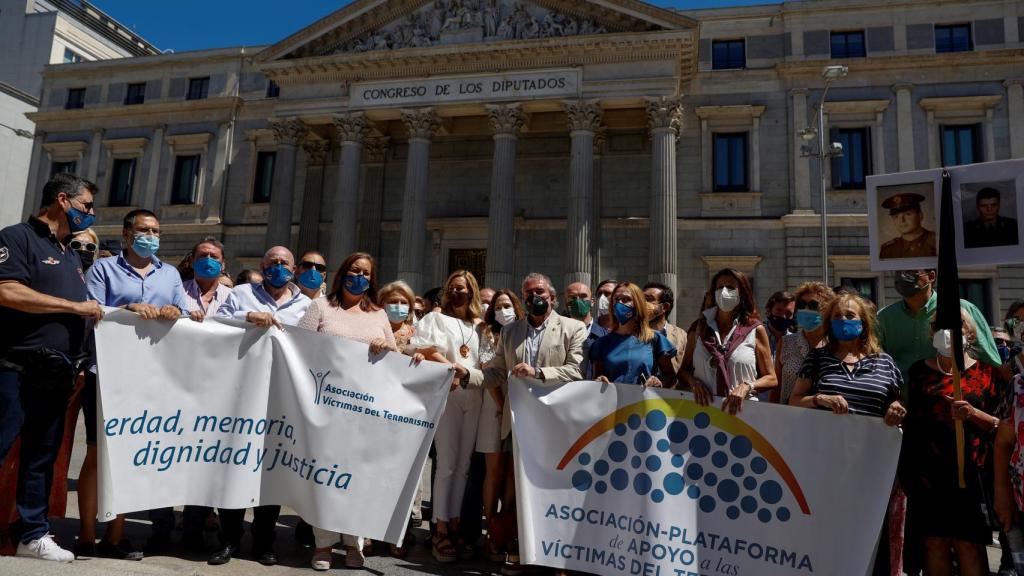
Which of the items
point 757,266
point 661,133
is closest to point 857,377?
point 661,133

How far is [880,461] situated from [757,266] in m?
20.3

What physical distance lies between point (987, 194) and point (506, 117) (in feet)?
64.5

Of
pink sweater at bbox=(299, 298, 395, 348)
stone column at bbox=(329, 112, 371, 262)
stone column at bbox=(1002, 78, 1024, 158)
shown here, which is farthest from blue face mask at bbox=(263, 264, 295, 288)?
stone column at bbox=(1002, 78, 1024, 158)

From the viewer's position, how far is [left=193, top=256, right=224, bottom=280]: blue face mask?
6.15 meters

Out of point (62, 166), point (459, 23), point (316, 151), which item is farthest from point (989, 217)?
point (62, 166)

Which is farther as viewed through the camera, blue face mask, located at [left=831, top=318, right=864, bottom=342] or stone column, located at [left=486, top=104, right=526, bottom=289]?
stone column, located at [left=486, top=104, right=526, bottom=289]

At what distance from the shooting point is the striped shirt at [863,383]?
15.7 feet

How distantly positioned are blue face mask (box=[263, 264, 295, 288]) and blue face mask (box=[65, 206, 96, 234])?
1.42m

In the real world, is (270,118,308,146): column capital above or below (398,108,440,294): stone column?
above

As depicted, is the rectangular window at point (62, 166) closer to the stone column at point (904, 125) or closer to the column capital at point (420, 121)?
the column capital at point (420, 121)

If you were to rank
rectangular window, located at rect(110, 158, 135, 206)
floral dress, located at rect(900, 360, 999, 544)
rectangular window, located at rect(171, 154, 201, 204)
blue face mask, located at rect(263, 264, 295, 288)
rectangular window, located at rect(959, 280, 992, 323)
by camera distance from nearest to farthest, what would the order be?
floral dress, located at rect(900, 360, 999, 544), blue face mask, located at rect(263, 264, 295, 288), rectangular window, located at rect(959, 280, 992, 323), rectangular window, located at rect(171, 154, 201, 204), rectangular window, located at rect(110, 158, 135, 206)

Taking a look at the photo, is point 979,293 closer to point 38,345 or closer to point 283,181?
point 283,181

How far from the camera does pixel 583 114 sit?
22828 mm

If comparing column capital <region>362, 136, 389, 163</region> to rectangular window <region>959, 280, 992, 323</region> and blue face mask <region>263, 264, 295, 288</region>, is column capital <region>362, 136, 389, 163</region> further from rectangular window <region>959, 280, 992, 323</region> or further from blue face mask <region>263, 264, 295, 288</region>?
blue face mask <region>263, 264, 295, 288</region>
